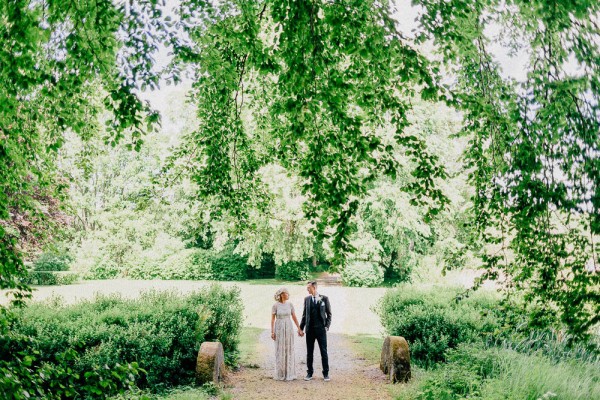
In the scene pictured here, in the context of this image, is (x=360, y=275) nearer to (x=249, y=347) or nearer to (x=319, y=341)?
(x=249, y=347)

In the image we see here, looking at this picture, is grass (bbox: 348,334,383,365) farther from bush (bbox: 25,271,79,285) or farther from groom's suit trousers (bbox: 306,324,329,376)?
bush (bbox: 25,271,79,285)

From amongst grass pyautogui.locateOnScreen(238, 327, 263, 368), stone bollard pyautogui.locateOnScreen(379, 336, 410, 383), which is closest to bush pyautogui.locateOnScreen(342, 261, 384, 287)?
grass pyautogui.locateOnScreen(238, 327, 263, 368)

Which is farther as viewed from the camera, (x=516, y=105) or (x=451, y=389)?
(x=451, y=389)

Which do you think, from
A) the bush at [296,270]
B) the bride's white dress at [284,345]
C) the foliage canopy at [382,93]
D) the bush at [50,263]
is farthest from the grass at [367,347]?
the bush at [50,263]

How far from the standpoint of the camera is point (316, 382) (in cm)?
1067

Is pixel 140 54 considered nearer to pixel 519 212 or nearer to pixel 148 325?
pixel 519 212

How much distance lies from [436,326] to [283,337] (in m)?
3.69

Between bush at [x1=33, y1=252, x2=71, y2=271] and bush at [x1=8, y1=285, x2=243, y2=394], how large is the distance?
27.6 meters

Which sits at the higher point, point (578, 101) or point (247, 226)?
point (578, 101)

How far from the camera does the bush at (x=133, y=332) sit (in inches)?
341

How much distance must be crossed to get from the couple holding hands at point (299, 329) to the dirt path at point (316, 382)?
301 mm

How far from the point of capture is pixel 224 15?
747 cm

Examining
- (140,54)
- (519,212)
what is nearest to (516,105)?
(519,212)

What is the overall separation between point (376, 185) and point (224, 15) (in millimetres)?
23384
